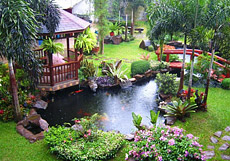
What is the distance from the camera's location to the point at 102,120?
949 centimetres

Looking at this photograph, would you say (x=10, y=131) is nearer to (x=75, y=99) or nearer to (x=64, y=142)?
(x=64, y=142)

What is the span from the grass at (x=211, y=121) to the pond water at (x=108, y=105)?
1.66 metres

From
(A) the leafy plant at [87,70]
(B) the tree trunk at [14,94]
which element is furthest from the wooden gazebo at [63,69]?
(B) the tree trunk at [14,94]

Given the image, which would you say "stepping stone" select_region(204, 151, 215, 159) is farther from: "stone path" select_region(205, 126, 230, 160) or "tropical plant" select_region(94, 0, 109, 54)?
"tropical plant" select_region(94, 0, 109, 54)

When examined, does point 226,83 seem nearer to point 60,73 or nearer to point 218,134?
point 218,134

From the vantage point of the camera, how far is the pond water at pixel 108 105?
9.48 meters

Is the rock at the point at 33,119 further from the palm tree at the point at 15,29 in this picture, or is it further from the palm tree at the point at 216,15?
the palm tree at the point at 216,15

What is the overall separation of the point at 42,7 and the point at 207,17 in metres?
6.11

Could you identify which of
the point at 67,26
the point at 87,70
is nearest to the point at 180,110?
the point at 87,70

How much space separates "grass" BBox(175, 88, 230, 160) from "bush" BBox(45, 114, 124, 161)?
90.4 inches

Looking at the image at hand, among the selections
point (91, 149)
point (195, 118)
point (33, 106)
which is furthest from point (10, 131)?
point (195, 118)

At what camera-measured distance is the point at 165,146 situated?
6031 millimetres

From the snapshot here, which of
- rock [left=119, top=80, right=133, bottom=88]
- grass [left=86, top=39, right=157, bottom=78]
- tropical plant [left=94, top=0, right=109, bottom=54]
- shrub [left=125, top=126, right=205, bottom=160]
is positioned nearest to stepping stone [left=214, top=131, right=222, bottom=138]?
shrub [left=125, top=126, right=205, bottom=160]

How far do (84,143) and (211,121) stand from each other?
468 cm
